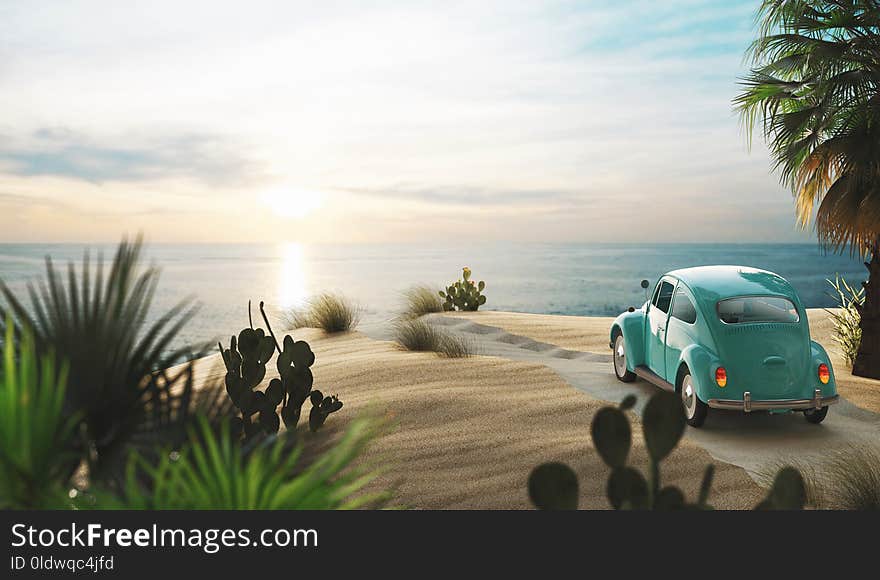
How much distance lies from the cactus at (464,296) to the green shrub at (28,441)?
14171mm

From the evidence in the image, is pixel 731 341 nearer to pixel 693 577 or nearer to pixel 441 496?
pixel 441 496

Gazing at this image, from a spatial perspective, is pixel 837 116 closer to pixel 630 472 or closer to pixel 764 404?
pixel 764 404

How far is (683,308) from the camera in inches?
273

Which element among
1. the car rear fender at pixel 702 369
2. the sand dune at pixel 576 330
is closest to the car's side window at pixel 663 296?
the car rear fender at pixel 702 369

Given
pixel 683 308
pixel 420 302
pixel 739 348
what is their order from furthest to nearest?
pixel 420 302 < pixel 683 308 < pixel 739 348

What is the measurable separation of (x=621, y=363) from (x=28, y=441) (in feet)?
23.7

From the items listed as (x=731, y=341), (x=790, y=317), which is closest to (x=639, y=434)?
(x=731, y=341)

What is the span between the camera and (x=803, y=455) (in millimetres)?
5773

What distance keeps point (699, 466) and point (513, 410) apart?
1845 mm

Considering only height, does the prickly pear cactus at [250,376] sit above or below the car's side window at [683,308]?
below

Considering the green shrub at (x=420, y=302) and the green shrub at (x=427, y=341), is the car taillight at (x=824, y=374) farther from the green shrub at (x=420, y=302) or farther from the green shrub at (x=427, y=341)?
the green shrub at (x=420, y=302)

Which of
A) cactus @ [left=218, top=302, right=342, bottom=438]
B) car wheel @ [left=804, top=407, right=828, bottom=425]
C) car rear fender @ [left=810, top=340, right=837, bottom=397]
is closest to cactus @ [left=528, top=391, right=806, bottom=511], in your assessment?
cactus @ [left=218, top=302, right=342, bottom=438]

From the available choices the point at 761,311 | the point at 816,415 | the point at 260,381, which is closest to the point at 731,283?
the point at 761,311

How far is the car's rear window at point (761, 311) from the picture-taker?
21.2 feet
